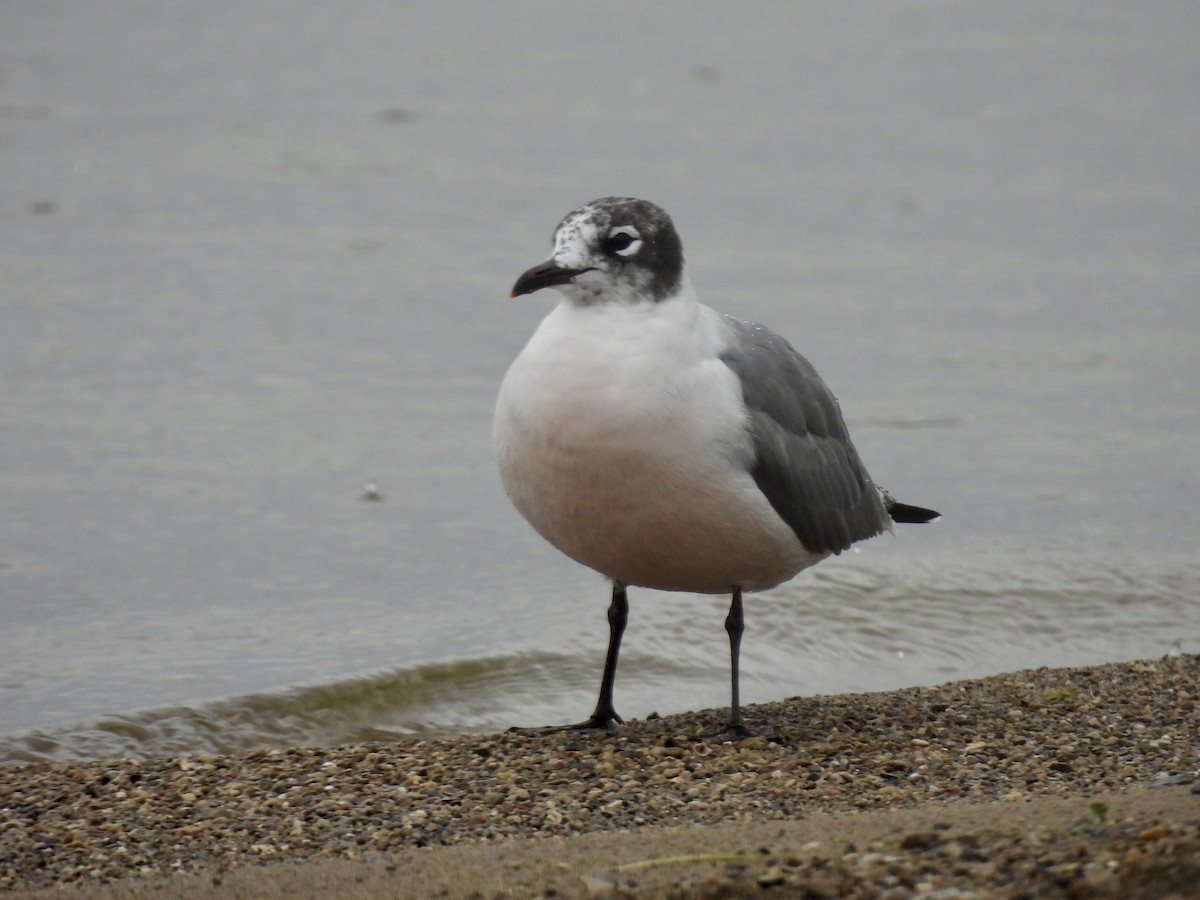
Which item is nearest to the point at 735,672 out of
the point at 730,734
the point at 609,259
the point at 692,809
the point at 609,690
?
the point at 730,734

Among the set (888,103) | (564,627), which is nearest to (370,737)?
(564,627)

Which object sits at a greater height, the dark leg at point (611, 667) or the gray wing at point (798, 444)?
the gray wing at point (798, 444)

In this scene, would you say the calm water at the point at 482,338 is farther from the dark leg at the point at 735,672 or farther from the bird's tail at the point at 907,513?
the dark leg at the point at 735,672

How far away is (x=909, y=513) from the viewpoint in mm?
7145

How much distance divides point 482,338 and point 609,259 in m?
5.80

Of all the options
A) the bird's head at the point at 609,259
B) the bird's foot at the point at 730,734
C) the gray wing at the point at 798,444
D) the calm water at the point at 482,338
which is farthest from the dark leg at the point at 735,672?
the calm water at the point at 482,338

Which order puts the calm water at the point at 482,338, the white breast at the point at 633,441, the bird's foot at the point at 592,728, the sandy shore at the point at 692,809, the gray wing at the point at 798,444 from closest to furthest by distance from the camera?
the sandy shore at the point at 692,809 → the white breast at the point at 633,441 → the gray wing at the point at 798,444 → the bird's foot at the point at 592,728 → the calm water at the point at 482,338

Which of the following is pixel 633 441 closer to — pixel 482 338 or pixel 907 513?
pixel 907 513

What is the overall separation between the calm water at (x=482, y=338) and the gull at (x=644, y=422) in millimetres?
1841

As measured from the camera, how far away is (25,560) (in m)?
8.28

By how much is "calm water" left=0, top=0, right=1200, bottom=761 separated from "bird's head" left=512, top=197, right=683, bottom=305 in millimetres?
2282

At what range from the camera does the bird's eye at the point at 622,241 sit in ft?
17.8

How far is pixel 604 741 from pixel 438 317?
6.01 meters

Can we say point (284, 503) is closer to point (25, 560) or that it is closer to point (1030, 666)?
point (25, 560)
